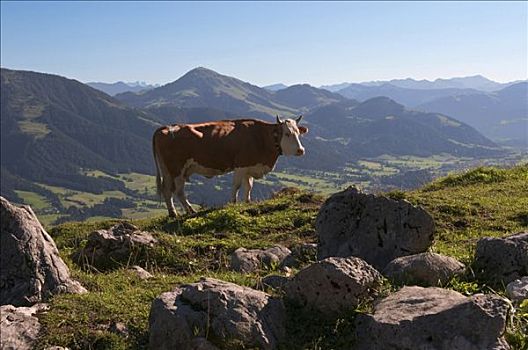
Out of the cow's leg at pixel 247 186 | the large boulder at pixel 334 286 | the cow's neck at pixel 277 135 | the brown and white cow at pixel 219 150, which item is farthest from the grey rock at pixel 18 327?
the cow's neck at pixel 277 135

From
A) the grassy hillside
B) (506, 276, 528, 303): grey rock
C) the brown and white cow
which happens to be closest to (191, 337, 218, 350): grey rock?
the grassy hillside

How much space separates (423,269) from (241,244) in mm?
5137

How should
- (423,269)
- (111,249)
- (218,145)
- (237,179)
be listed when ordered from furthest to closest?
(237,179) → (218,145) → (111,249) → (423,269)

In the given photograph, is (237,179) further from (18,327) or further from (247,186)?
(18,327)

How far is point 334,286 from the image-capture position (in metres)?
6.61

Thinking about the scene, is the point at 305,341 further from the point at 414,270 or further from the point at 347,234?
the point at 347,234

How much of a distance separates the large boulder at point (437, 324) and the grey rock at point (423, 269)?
31.4 inches

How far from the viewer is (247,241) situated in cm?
1192

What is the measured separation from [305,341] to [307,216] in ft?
24.1

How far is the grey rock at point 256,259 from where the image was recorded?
9.30 metres

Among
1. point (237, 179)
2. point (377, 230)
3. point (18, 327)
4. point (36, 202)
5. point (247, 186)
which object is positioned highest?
point (377, 230)

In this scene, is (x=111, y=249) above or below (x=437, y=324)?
below

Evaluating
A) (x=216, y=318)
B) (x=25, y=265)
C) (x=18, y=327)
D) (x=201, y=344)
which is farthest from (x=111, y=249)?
(x=201, y=344)

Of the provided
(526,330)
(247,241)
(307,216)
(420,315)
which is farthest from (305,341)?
(307,216)
